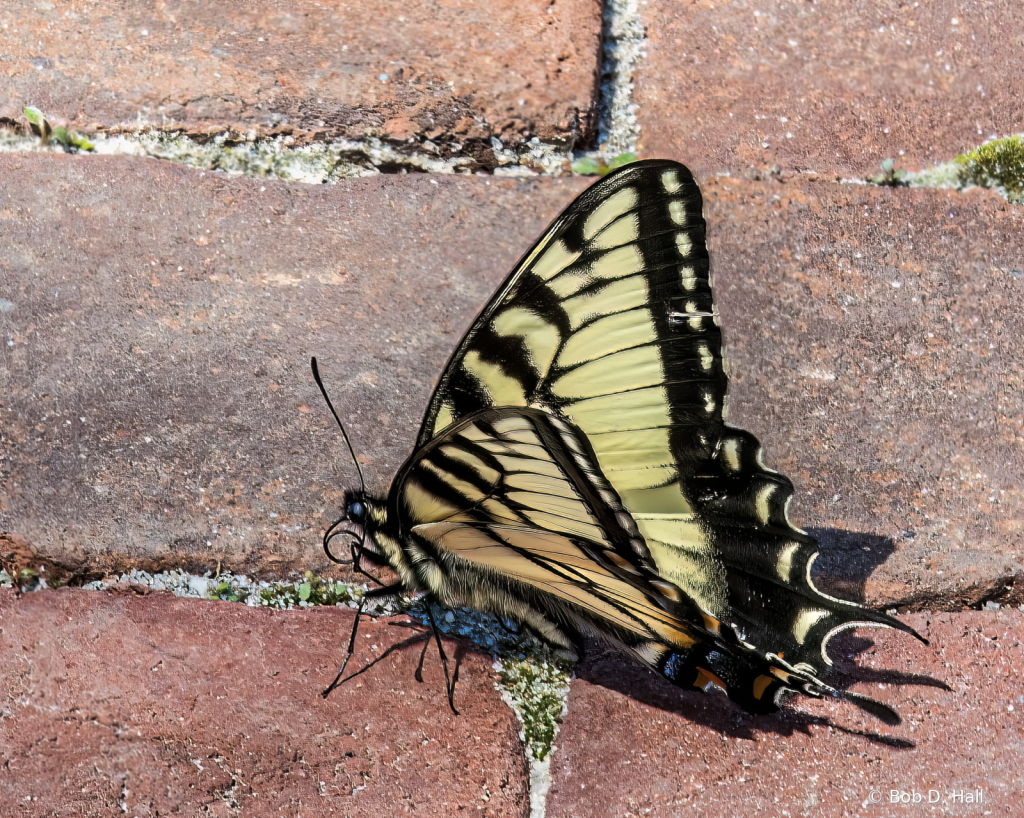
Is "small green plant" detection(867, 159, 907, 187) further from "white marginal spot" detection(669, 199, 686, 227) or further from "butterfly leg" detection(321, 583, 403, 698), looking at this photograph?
"butterfly leg" detection(321, 583, 403, 698)

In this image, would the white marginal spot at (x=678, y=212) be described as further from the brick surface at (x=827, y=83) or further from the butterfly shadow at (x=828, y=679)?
the butterfly shadow at (x=828, y=679)

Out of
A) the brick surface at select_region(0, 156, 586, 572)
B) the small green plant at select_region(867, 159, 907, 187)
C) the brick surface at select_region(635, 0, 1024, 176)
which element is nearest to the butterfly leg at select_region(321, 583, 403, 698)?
the brick surface at select_region(0, 156, 586, 572)

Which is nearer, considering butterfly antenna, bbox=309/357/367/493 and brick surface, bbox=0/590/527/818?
brick surface, bbox=0/590/527/818

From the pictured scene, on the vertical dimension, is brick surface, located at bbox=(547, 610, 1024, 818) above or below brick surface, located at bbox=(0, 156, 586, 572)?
below

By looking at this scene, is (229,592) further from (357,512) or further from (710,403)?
(710,403)

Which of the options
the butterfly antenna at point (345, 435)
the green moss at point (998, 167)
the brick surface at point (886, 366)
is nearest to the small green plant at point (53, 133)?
the butterfly antenna at point (345, 435)

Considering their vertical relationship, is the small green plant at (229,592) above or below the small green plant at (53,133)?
below
